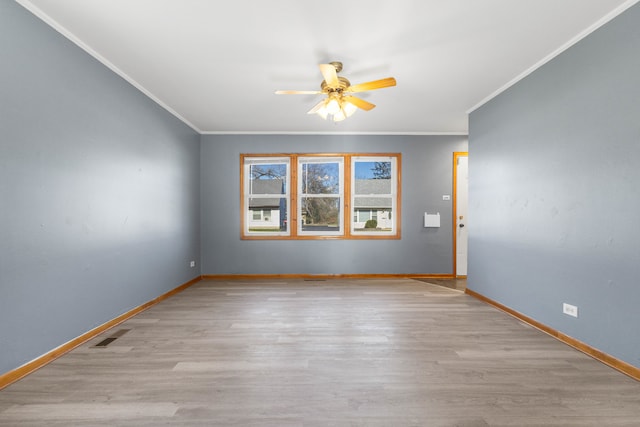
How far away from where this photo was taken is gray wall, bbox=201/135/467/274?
519cm

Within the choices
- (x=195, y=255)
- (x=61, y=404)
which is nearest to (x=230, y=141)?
(x=195, y=255)

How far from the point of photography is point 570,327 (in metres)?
2.54

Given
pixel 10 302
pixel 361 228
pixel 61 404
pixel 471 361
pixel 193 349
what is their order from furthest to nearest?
pixel 361 228 → pixel 193 349 → pixel 471 361 → pixel 10 302 → pixel 61 404

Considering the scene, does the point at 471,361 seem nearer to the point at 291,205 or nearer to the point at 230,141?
the point at 291,205

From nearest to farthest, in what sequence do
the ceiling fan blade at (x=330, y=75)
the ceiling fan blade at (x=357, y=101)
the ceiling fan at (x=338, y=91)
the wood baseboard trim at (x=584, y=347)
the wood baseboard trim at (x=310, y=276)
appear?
the wood baseboard trim at (x=584, y=347)
the ceiling fan blade at (x=330, y=75)
the ceiling fan at (x=338, y=91)
the ceiling fan blade at (x=357, y=101)
the wood baseboard trim at (x=310, y=276)

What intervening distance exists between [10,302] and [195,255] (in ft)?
9.96

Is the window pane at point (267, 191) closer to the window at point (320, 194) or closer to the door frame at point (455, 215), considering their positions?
the window at point (320, 194)

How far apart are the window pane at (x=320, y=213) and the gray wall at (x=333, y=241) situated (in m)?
0.32

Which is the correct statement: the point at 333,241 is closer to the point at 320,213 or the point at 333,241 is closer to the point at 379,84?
the point at 320,213

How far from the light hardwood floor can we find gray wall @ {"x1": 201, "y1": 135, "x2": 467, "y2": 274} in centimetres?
194

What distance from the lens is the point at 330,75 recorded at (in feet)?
8.45

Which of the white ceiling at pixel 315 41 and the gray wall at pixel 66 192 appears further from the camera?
the white ceiling at pixel 315 41

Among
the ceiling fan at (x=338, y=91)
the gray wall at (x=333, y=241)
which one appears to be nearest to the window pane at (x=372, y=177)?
the gray wall at (x=333, y=241)

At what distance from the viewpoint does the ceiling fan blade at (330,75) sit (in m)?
2.45
